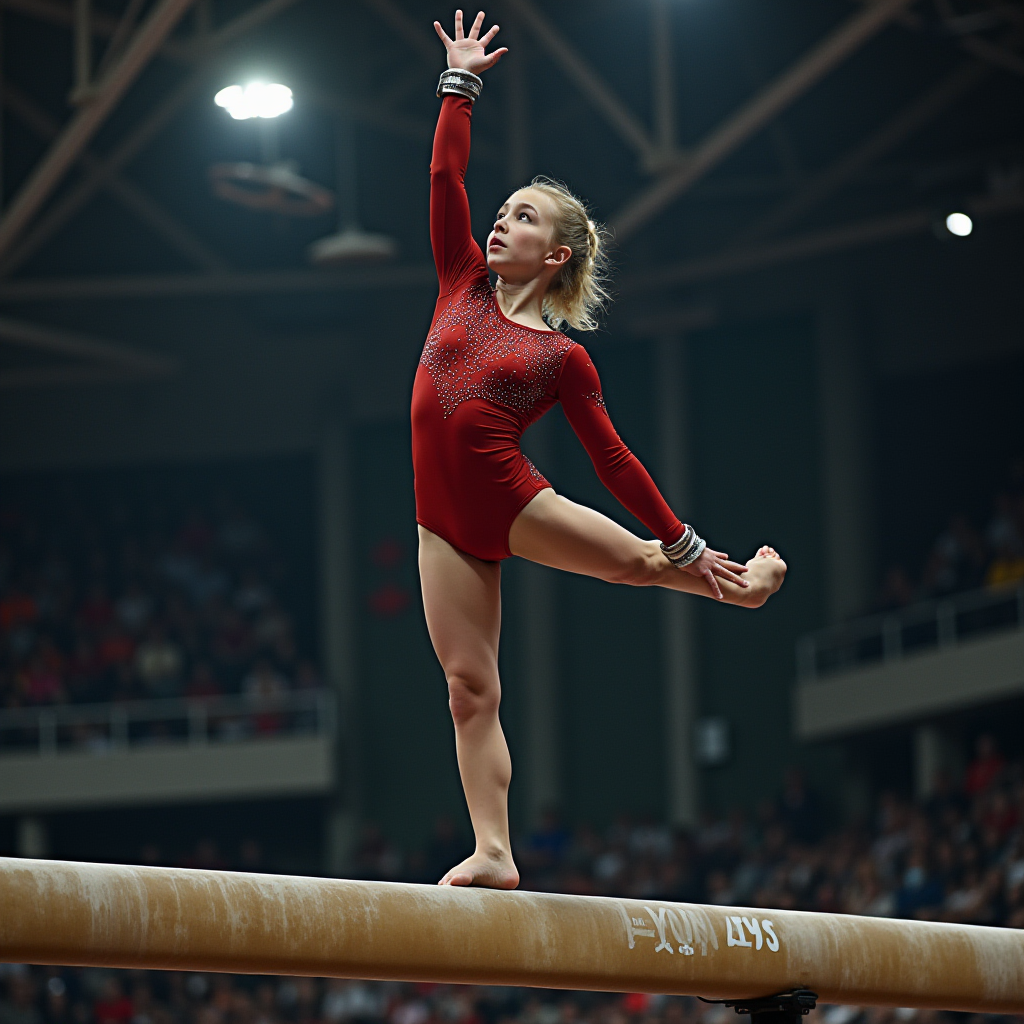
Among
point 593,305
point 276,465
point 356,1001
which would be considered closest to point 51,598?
point 276,465

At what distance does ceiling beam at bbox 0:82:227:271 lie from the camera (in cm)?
1439

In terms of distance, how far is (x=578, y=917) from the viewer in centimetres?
362

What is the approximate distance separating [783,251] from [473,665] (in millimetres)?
11904

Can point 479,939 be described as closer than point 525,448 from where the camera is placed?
Yes

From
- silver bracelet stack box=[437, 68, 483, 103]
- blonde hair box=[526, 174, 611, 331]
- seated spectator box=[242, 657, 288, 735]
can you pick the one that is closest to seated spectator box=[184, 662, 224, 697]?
seated spectator box=[242, 657, 288, 735]

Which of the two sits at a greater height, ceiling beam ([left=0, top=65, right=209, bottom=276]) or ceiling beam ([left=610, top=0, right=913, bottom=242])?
ceiling beam ([left=0, top=65, right=209, bottom=276])

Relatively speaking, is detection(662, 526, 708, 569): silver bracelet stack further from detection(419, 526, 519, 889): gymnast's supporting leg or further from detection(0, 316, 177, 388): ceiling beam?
detection(0, 316, 177, 388): ceiling beam

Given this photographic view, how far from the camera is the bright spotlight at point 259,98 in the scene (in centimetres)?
1067

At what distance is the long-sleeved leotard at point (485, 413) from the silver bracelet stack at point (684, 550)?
0.02 metres

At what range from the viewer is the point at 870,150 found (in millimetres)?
14891

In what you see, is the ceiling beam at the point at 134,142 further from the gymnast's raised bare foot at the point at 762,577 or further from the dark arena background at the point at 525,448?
the gymnast's raised bare foot at the point at 762,577

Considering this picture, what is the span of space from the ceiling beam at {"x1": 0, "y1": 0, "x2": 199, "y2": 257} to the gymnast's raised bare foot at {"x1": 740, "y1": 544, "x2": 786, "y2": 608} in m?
7.52

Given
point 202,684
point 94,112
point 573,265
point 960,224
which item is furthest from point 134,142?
point 573,265

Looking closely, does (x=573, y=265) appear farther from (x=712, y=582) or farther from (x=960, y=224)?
(x=960, y=224)
